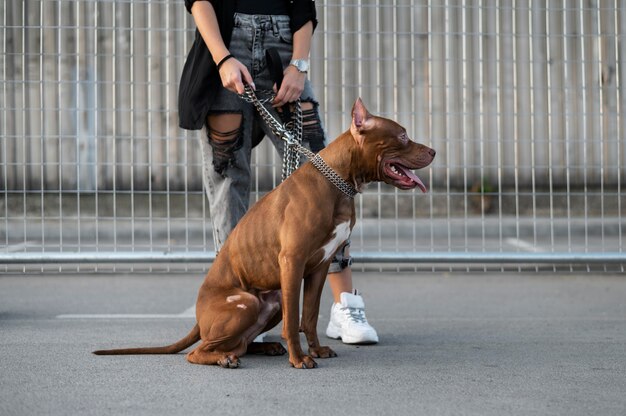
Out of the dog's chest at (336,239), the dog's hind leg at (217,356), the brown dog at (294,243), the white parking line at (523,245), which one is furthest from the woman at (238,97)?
the white parking line at (523,245)

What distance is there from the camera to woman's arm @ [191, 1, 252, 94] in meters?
4.37

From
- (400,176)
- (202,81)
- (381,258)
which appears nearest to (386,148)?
(400,176)

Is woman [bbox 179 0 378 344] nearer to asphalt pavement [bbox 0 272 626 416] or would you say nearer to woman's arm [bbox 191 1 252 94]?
woman's arm [bbox 191 1 252 94]

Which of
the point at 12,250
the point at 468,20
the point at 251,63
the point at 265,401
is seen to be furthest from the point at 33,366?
the point at 468,20

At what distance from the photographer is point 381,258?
6141 millimetres

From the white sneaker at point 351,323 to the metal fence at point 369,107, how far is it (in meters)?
1.51

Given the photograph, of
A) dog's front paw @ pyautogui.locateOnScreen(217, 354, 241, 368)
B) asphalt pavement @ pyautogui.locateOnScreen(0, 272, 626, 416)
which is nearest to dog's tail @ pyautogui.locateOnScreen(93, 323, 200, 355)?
asphalt pavement @ pyautogui.locateOnScreen(0, 272, 626, 416)

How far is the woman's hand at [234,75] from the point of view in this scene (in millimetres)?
4355

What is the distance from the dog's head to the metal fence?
7.19 ft

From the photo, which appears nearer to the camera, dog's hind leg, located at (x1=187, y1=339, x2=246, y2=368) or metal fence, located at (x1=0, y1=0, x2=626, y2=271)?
dog's hind leg, located at (x1=187, y1=339, x2=246, y2=368)

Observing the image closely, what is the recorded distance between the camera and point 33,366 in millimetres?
4168

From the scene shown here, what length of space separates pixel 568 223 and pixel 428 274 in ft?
4.27

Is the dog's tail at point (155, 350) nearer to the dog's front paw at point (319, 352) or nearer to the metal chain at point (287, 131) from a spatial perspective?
the dog's front paw at point (319, 352)

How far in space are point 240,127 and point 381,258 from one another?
176 centimetres
